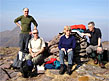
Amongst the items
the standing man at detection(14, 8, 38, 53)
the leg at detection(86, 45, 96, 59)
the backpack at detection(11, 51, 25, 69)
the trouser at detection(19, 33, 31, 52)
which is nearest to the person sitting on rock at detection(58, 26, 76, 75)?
the leg at detection(86, 45, 96, 59)

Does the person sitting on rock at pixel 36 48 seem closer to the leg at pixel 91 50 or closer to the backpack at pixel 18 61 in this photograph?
the backpack at pixel 18 61

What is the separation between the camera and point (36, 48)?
797 cm

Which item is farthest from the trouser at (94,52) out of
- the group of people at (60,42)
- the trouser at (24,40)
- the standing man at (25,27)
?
the trouser at (24,40)

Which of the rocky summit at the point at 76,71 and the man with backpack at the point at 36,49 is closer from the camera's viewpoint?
the rocky summit at the point at 76,71

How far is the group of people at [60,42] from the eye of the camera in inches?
298

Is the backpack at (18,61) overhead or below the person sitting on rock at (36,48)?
below

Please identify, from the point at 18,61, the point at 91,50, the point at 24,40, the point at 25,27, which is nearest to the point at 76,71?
the point at 91,50

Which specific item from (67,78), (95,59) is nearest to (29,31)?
(67,78)

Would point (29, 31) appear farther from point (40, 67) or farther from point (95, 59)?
point (95, 59)

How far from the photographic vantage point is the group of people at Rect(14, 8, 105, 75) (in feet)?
24.8

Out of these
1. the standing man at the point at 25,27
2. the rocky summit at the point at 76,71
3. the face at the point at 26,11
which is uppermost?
the face at the point at 26,11

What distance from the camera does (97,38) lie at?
8484 millimetres

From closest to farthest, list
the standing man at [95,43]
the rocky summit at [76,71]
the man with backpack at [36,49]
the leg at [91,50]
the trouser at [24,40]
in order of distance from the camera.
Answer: the rocky summit at [76,71], the man with backpack at [36,49], the standing man at [95,43], the leg at [91,50], the trouser at [24,40]

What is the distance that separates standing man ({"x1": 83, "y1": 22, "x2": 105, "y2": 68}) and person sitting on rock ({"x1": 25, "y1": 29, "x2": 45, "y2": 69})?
9.44 ft
